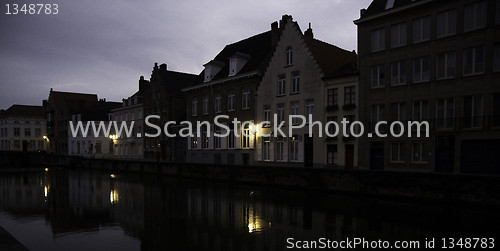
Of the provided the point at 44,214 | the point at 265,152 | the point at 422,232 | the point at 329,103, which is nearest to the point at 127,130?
the point at 265,152

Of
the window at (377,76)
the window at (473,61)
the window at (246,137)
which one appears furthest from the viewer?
the window at (246,137)

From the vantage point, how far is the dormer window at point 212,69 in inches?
1693

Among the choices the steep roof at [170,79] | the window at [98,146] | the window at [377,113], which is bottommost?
the window at [98,146]

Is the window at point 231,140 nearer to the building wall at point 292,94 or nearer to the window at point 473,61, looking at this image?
the building wall at point 292,94

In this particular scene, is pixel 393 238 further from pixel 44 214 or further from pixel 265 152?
pixel 265 152

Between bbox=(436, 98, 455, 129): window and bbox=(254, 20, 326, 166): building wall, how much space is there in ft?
28.9

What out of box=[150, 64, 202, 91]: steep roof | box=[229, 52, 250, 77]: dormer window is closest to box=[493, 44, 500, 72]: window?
box=[229, 52, 250, 77]: dormer window

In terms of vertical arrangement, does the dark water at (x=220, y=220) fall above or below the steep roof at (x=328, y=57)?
below

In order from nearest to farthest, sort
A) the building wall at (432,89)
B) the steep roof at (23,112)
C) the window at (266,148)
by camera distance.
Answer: the building wall at (432,89)
the window at (266,148)
the steep roof at (23,112)

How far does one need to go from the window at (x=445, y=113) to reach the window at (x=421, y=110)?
2.46ft

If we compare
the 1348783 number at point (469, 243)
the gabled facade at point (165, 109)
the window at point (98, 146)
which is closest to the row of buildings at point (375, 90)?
the gabled facade at point (165, 109)

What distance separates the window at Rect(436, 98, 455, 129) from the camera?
962 inches

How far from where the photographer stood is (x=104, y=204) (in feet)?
64.8

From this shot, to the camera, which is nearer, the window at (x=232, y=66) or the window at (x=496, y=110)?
the window at (x=496, y=110)
